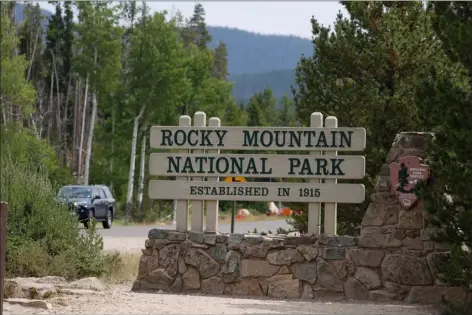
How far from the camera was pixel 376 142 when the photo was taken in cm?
1636

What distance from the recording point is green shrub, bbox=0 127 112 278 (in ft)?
46.5

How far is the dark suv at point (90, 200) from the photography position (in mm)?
30062

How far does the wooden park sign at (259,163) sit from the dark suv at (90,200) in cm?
1536

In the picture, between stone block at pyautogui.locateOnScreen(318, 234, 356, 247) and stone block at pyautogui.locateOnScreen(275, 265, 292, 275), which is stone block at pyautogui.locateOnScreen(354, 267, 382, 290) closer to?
stone block at pyautogui.locateOnScreen(318, 234, 356, 247)

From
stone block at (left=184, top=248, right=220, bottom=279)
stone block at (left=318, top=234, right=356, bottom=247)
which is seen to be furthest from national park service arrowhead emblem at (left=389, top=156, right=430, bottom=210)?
stone block at (left=184, top=248, right=220, bottom=279)

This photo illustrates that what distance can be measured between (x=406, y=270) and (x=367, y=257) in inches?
23.1

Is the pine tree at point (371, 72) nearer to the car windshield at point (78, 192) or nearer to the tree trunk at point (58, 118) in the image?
the car windshield at point (78, 192)

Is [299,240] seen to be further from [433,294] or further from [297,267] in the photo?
[433,294]

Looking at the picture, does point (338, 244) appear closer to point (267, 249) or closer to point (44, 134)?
point (267, 249)

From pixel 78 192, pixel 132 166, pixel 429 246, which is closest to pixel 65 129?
pixel 132 166

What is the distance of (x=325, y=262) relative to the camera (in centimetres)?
1343

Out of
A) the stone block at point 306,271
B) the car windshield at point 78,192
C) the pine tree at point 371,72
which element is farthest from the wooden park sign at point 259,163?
the car windshield at point 78,192

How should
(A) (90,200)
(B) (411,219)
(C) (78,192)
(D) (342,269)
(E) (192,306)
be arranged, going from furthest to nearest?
(C) (78,192) → (A) (90,200) → (D) (342,269) → (B) (411,219) → (E) (192,306)

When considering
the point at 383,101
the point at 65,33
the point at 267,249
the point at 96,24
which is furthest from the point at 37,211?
the point at 65,33
